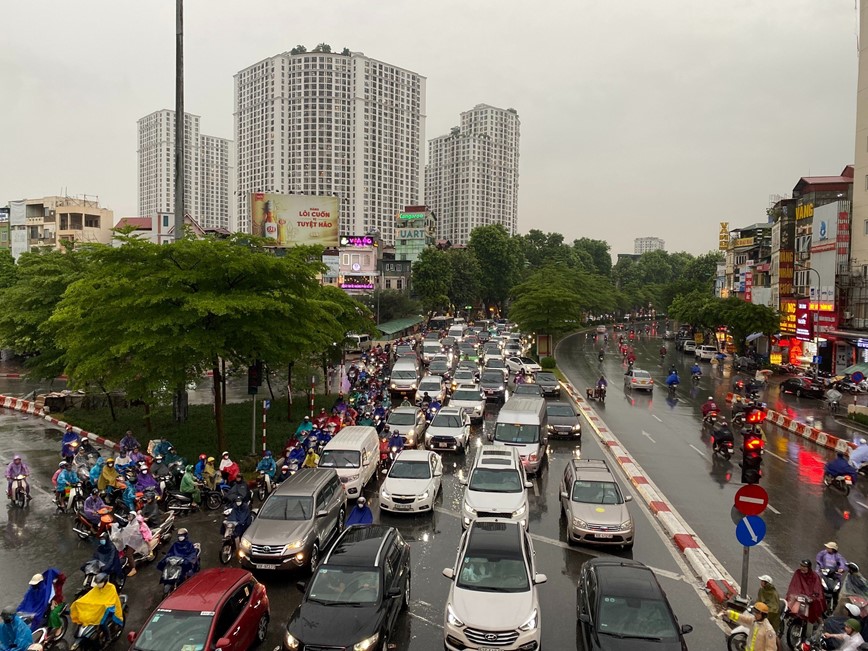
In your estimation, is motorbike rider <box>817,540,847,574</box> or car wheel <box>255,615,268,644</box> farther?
motorbike rider <box>817,540,847,574</box>

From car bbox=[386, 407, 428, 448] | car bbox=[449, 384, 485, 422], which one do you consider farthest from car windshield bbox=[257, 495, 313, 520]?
car bbox=[449, 384, 485, 422]

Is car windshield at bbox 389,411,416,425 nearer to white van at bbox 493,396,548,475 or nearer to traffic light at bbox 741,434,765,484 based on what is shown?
white van at bbox 493,396,548,475

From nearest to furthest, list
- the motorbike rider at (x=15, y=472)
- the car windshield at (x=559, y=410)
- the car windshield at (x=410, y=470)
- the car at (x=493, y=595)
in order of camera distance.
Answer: the car at (x=493, y=595) < the motorbike rider at (x=15, y=472) < the car windshield at (x=410, y=470) < the car windshield at (x=559, y=410)

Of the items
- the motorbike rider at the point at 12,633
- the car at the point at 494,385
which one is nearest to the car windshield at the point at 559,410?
the car at the point at 494,385

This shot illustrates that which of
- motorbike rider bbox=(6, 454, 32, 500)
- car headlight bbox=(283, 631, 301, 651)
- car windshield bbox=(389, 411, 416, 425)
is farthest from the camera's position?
car windshield bbox=(389, 411, 416, 425)

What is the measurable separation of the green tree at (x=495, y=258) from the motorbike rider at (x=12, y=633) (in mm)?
98901

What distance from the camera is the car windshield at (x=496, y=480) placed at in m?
15.6

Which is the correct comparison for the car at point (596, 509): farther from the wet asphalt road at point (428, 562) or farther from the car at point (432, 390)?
the car at point (432, 390)

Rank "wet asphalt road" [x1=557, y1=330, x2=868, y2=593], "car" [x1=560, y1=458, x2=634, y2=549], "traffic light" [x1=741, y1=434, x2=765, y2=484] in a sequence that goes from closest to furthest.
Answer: "traffic light" [x1=741, y1=434, x2=765, y2=484] → "car" [x1=560, y1=458, x2=634, y2=549] → "wet asphalt road" [x1=557, y1=330, x2=868, y2=593]

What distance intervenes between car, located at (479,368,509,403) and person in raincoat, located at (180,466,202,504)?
19874 millimetres

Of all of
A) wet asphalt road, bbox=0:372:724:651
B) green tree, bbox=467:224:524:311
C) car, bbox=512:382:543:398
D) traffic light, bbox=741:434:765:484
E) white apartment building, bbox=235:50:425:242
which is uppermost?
white apartment building, bbox=235:50:425:242

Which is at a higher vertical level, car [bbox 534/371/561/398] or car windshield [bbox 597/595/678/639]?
car windshield [bbox 597/595/678/639]

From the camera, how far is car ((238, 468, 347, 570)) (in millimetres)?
12250

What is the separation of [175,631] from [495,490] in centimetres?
865
